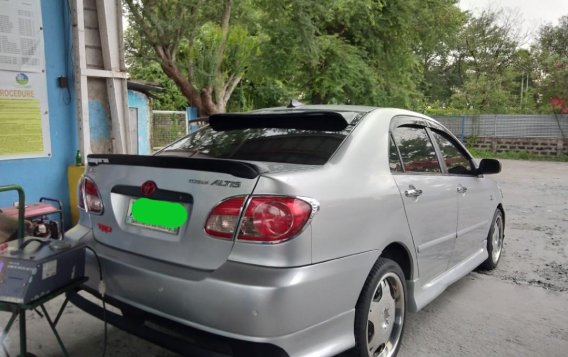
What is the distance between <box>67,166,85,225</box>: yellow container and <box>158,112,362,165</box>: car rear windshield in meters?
2.35

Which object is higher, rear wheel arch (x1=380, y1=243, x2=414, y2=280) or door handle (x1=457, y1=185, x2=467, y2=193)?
door handle (x1=457, y1=185, x2=467, y2=193)

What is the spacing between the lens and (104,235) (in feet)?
8.61

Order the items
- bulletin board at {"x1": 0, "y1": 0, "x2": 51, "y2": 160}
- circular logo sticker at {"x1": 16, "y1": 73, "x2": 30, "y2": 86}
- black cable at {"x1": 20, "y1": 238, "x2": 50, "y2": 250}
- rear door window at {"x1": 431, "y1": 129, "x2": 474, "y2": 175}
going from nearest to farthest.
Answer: black cable at {"x1": 20, "y1": 238, "x2": 50, "y2": 250} → rear door window at {"x1": 431, "y1": 129, "x2": 474, "y2": 175} → bulletin board at {"x1": 0, "y1": 0, "x2": 51, "y2": 160} → circular logo sticker at {"x1": 16, "y1": 73, "x2": 30, "y2": 86}

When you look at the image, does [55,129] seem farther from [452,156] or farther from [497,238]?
[497,238]

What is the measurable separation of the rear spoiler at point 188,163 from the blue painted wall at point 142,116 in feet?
37.1

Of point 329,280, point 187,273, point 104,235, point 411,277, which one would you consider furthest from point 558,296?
point 104,235

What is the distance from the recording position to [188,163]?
7.71 ft

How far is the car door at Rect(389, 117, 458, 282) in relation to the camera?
3004 millimetres

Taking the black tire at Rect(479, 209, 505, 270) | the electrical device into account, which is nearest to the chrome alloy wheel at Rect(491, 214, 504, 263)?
the black tire at Rect(479, 209, 505, 270)

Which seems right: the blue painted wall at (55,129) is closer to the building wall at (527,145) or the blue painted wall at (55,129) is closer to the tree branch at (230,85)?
the tree branch at (230,85)

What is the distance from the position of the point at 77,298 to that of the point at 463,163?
131 inches

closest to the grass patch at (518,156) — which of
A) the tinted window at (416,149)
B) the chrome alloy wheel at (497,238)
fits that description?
the chrome alloy wheel at (497,238)

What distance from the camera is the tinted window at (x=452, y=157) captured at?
3904 millimetres

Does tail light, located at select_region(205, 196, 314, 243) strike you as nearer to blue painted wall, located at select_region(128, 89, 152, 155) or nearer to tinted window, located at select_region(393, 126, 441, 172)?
tinted window, located at select_region(393, 126, 441, 172)
